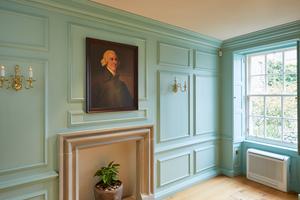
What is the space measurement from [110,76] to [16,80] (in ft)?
3.18

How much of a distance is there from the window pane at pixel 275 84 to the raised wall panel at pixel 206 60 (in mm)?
985

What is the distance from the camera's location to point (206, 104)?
11.8 feet

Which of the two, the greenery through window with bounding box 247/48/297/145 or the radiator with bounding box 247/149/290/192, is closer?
the radiator with bounding box 247/149/290/192

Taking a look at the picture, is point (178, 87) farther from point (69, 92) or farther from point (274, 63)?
point (274, 63)

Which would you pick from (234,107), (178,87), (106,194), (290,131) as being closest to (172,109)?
(178,87)

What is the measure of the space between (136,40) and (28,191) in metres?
2.14

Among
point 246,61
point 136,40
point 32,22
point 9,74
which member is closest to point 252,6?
point 136,40

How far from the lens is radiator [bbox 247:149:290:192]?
3.09 meters

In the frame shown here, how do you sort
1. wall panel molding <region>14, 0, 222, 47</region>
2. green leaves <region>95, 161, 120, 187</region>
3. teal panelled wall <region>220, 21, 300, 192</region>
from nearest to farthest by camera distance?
1. wall panel molding <region>14, 0, 222, 47</region>
2. green leaves <region>95, 161, 120, 187</region>
3. teal panelled wall <region>220, 21, 300, 192</region>

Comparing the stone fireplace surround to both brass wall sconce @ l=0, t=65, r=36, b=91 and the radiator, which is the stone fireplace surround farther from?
the radiator

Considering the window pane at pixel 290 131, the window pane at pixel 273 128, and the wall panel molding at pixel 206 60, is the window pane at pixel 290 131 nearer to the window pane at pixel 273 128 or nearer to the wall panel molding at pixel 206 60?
the window pane at pixel 273 128

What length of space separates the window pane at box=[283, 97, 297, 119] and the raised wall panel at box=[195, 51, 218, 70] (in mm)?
1334

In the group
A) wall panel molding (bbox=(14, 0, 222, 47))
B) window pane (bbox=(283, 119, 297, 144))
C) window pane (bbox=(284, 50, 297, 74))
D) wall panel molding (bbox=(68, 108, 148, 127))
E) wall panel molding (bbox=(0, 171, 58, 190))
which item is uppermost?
wall panel molding (bbox=(14, 0, 222, 47))

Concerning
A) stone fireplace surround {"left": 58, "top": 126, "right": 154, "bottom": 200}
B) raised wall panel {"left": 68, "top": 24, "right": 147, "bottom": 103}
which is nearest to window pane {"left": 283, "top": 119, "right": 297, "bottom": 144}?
stone fireplace surround {"left": 58, "top": 126, "right": 154, "bottom": 200}
